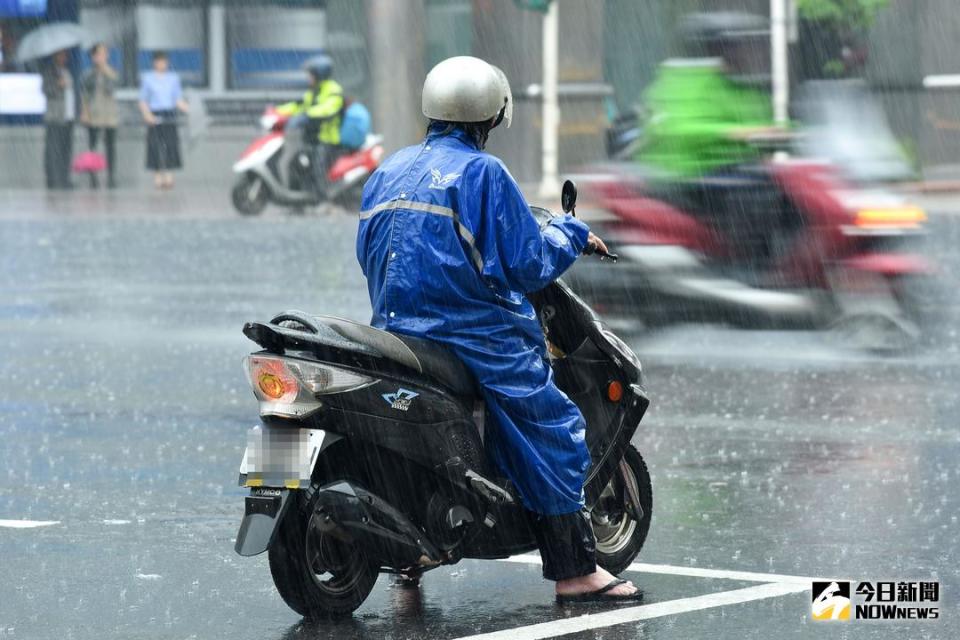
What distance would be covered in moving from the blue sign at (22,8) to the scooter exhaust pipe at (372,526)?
93.0 feet

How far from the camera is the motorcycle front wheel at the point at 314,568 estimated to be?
5.67 m

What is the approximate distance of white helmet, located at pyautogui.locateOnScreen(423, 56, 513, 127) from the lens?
5.89m

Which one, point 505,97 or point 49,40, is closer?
point 505,97

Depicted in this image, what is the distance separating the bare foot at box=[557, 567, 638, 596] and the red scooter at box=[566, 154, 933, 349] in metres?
6.45

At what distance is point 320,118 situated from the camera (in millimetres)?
25453

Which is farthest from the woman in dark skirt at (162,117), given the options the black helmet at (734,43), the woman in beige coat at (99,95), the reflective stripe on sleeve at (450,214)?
the reflective stripe on sleeve at (450,214)

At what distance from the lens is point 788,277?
12.4m

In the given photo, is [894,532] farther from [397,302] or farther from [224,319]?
[224,319]

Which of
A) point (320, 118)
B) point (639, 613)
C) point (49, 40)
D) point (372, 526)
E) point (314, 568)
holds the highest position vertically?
point (372, 526)

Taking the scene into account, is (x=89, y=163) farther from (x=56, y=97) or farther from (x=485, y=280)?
(x=485, y=280)

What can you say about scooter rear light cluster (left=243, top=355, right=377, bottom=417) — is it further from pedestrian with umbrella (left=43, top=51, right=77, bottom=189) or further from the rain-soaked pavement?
pedestrian with umbrella (left=43, top=51, right=77, bottom=189)

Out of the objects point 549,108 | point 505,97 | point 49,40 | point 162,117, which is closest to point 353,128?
point 549,108

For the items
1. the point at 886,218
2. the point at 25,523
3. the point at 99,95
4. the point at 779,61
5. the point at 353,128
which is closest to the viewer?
the point at 25,523

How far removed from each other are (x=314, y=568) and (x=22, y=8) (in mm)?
28440
